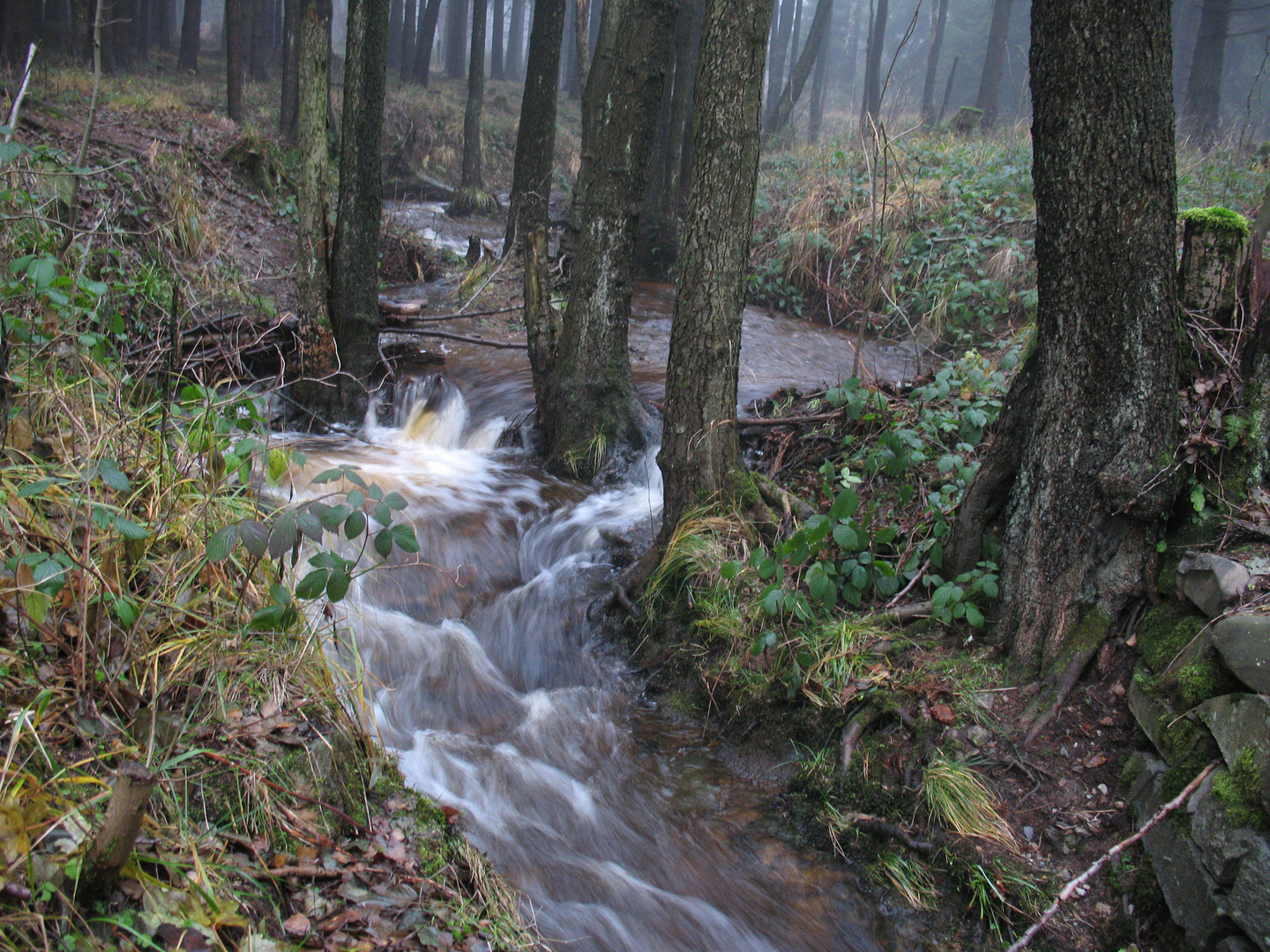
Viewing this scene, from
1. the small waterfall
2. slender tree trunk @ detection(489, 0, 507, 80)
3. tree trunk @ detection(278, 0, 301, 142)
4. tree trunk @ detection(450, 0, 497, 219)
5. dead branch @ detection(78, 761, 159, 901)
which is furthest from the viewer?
slender tree trunk @ detection(489, 0, 507, 80)

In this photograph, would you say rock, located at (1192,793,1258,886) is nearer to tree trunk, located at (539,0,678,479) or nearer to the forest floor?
the forest floor

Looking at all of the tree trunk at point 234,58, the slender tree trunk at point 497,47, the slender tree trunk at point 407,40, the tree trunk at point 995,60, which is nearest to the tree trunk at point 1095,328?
the tree trunk at point 234,58

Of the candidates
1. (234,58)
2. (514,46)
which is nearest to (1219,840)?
(234,58)

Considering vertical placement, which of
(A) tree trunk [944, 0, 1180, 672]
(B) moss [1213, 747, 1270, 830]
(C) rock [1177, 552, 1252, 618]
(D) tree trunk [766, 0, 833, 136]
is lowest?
(B) moss [1213, 747, 1270, 830]

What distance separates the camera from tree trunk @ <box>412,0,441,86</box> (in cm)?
2612

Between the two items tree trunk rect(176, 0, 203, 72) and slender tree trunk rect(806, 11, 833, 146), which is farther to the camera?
slender tree trunk rect(806, 11, 833, 146)

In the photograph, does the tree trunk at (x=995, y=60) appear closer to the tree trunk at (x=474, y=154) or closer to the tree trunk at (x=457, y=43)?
the tree trunk at (x=474, y=154)

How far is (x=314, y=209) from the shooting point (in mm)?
6855

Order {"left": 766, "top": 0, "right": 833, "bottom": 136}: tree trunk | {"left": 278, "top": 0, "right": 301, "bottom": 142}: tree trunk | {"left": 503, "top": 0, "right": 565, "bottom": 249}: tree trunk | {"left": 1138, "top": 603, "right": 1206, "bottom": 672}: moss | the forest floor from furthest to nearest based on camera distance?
{"left": 766, "top": 0, "right": 833, "bottom": 136}: tree trunk → {"left": 278, "top": 0, "right": 301, "bottom": 142}: tree trunk → {"left": 503, "top": 0, "right": 565, "bottom": 249}: tree trunk → {"left": 1138, "top": 603, "right": 1206, "bottom": 672}: moss → the forest floor

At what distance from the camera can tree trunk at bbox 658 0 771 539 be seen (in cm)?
427

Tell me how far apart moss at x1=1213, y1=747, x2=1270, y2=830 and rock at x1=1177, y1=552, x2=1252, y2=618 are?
586mm

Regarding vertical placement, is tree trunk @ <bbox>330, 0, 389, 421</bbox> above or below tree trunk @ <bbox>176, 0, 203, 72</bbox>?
below

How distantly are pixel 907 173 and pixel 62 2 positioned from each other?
2240cm

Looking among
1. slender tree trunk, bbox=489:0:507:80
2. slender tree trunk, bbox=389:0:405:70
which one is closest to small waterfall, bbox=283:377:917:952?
slender tree trunk, bbox=389:0:405:70
